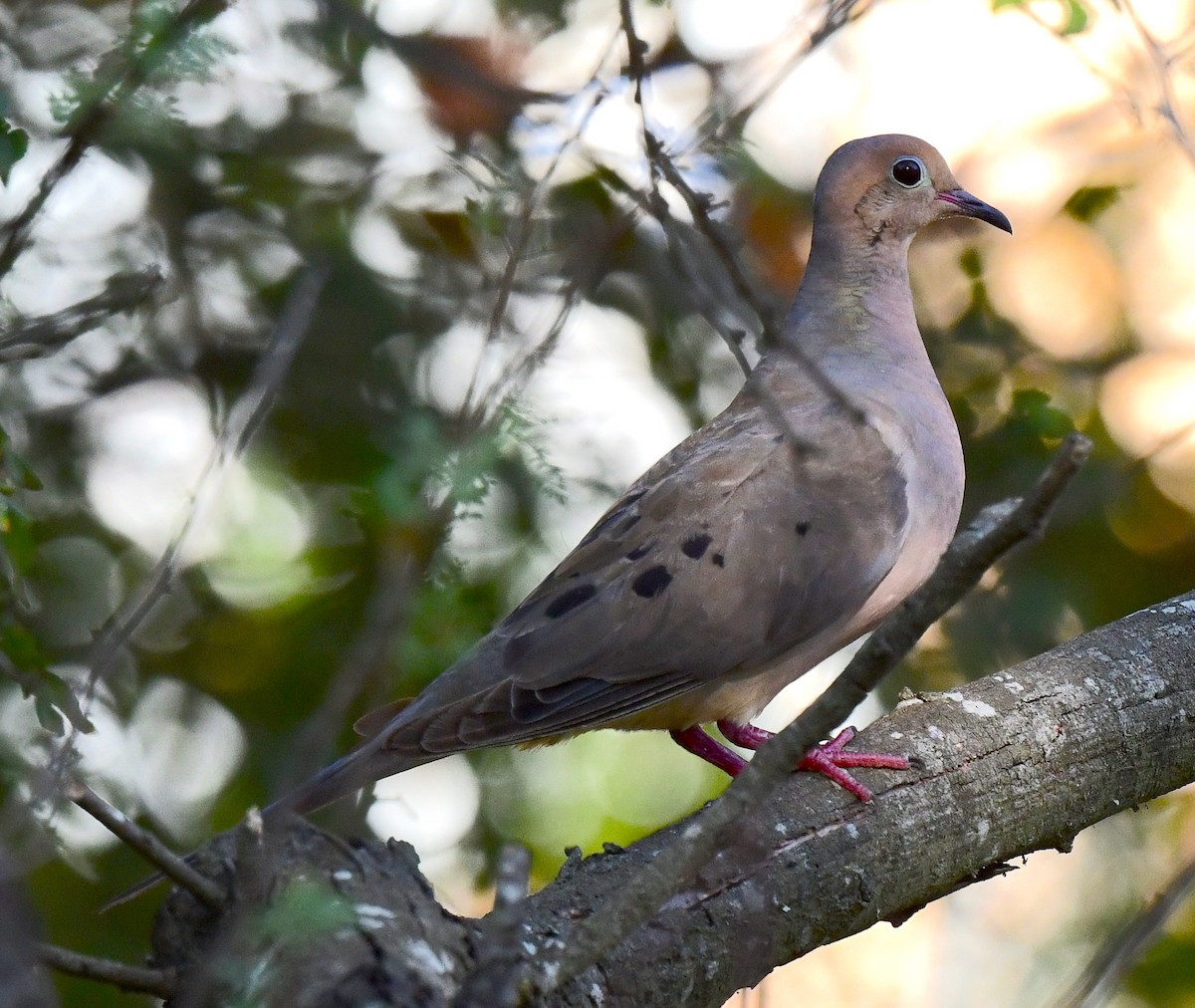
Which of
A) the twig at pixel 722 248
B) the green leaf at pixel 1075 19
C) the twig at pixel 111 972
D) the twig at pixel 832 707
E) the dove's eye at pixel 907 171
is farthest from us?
the dove's eye at pixel 907 171

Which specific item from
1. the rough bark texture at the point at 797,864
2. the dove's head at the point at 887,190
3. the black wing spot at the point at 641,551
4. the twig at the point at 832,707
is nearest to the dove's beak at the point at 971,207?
the dove's head at the point at 887,190

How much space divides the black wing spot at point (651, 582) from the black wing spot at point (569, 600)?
0.09 meters

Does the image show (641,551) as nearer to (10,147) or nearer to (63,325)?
(63,325)

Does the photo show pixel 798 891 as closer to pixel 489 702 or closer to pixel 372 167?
pixel 489 702

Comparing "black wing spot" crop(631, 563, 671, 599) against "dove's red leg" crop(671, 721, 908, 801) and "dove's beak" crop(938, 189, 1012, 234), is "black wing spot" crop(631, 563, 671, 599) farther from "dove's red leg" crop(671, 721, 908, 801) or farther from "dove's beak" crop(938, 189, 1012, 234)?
"dove's beak" crop(938, 189, 1012, 234)

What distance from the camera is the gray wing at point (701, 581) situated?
279 centimetres

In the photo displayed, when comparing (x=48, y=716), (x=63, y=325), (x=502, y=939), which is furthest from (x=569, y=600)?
(x=502, y=939)

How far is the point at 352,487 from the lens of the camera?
2.92 meters

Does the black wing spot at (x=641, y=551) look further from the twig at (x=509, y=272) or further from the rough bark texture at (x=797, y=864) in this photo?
the twig at (x=509, y=272)

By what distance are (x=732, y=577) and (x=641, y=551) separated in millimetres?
203

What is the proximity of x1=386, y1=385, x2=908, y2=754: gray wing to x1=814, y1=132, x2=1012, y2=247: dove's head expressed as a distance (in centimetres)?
63

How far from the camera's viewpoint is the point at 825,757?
255cm

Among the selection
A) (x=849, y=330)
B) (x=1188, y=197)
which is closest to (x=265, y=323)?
(x=849, y=330)

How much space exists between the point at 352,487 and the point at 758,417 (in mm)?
905
